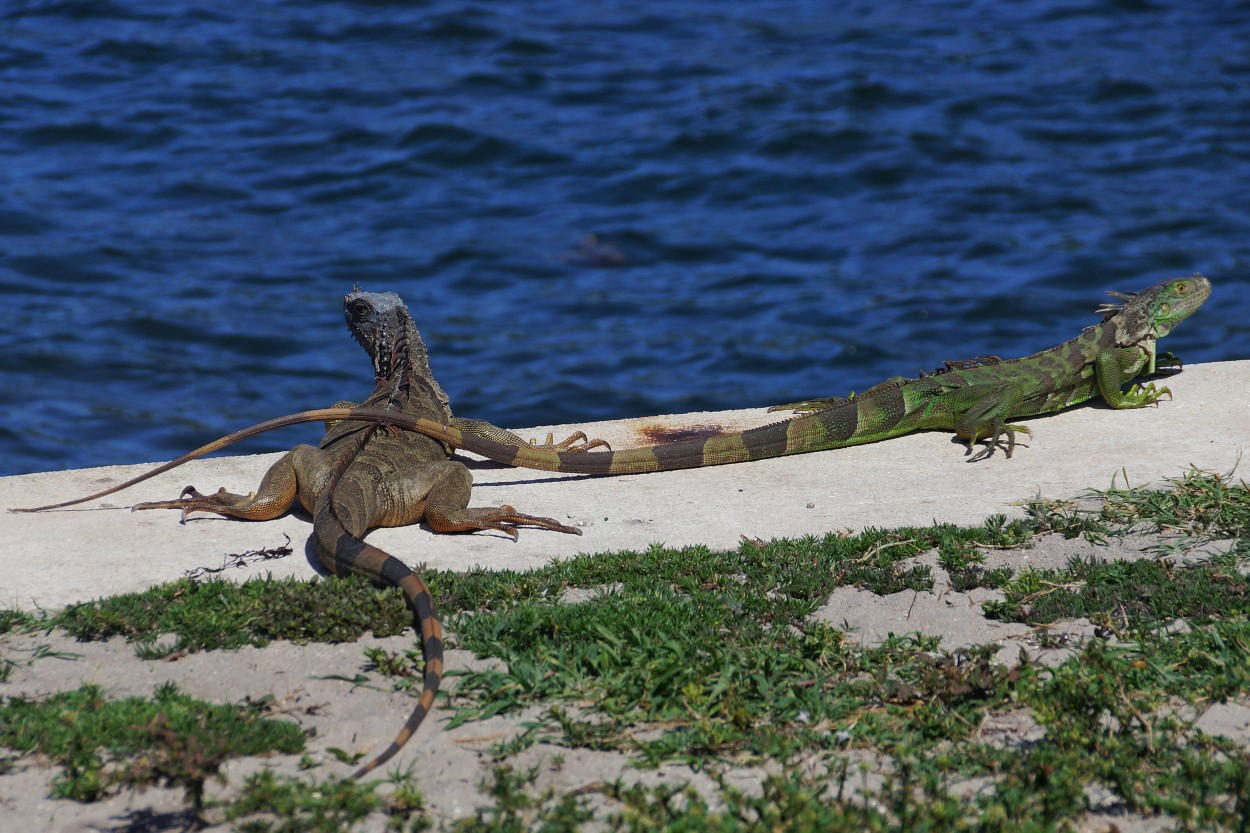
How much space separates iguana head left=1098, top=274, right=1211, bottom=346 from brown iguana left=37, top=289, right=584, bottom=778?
3362mm

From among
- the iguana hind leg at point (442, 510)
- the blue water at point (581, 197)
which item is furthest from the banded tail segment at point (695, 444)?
the blue water at point (581, 197)

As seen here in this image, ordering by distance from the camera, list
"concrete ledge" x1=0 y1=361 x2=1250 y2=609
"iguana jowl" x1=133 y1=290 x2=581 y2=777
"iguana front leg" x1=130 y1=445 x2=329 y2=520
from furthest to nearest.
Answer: "iguana front leg" x1=130 y1=445 x2=329 y2=520, "concrete ledge" x1=0 y1=361 x2=1250 y2=609, "iguana jowl" x1=133 y1=290 x2=581 y2=777

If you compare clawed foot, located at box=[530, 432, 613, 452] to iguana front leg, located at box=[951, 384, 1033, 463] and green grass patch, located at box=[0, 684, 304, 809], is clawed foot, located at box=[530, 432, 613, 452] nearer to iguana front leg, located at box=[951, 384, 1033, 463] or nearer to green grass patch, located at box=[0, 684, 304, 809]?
iguana front leg, located at box=[951, 384, 1033, 463]

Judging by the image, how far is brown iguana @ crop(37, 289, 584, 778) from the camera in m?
5.50

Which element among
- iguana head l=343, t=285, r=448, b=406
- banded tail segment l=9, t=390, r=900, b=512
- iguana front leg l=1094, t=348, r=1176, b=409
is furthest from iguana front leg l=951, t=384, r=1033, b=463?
iguana head l=343, t=285, r=448, b=406

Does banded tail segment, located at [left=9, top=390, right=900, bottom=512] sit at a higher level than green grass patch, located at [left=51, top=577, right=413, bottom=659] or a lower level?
higher

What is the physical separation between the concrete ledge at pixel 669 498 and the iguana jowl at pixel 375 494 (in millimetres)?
86

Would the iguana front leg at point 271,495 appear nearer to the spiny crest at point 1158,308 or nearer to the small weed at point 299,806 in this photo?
the small weed at point 299,806

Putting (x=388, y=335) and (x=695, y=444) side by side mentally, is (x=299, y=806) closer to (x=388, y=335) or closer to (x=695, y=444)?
(x=695, y=444)

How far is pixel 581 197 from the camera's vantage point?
17.3 meters

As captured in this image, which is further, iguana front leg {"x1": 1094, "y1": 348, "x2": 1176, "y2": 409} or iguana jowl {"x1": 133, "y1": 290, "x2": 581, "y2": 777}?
iguana front leg {"x1": 1094, "y1": 348, "x2": 1176, "y2": 409}

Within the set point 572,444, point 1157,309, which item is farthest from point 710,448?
point 1157,309

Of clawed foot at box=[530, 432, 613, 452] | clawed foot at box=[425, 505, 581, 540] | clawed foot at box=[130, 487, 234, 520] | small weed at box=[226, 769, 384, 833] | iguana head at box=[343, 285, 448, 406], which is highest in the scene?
iguana head at box=[343, 285, 448, 406]

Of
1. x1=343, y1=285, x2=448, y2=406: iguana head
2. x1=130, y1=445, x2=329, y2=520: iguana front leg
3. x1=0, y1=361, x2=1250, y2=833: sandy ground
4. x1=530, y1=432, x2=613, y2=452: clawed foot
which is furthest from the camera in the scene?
x1=343, y1=285, x2=448, y2=406: iguana head
